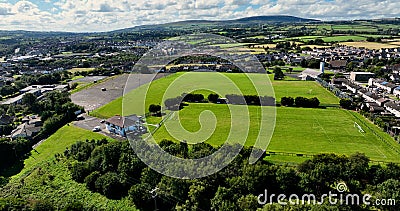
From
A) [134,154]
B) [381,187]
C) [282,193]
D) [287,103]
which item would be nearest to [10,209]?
[134,154]

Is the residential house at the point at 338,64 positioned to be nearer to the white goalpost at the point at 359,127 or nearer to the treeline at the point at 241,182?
the white goalpost at the point at 359,127

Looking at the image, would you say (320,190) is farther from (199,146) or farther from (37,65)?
(37,65)

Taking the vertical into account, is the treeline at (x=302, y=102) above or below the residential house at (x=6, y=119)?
above

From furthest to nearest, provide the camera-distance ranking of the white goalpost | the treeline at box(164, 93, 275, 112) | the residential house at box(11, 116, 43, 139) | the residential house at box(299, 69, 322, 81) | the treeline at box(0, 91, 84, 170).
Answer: the residential house at box(299, 69, 322, 81) → the treeline at box(164, 93, 275, 112) → the residential house at box(11, 116, 43, 139) → the white goalpost → the treeline at box(0, 91, 84, 170)

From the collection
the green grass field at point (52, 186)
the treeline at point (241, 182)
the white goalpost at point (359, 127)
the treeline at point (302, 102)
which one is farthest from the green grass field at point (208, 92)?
the treeline at point (241, 182)

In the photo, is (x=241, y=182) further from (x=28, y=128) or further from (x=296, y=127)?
(x=28, y=128)

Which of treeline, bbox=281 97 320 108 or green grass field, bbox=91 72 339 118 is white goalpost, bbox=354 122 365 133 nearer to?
treeline, bbox=281 97 320 108

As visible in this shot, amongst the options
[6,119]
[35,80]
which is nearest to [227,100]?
[6,119]

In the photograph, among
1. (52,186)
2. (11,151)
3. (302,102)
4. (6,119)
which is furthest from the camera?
(302,102)

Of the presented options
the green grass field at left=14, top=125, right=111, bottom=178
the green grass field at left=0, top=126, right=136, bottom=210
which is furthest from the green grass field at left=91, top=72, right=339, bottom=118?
the green grass field at left=0, top=126, right=136, bottom=210
